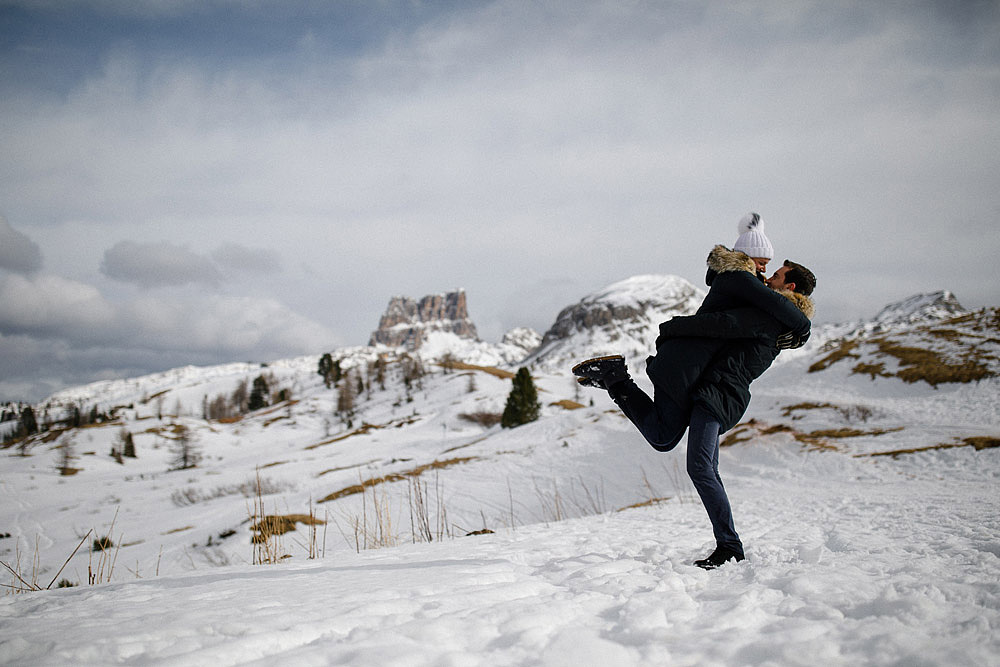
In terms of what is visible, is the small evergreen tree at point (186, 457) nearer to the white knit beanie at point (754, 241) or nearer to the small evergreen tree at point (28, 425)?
the white knit beanie at point (754, 241)

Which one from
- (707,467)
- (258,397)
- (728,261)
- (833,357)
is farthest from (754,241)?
(258,397)

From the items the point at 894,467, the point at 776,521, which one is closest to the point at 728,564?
the point at 776,521

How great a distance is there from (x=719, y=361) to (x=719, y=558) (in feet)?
4.10

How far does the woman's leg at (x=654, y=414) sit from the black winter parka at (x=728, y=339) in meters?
0.10

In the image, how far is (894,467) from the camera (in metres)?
10.4

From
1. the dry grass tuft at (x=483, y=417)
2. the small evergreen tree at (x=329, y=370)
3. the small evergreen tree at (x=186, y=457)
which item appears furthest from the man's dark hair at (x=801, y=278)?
the small evergreen tree at (x=329, y=370)

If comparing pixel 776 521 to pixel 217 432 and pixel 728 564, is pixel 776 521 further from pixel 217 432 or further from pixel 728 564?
pixel 217 432

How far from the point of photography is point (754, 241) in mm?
3451

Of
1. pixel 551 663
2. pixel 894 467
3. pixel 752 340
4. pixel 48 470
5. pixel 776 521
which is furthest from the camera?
pixel 48 470

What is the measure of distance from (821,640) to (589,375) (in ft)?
7.27

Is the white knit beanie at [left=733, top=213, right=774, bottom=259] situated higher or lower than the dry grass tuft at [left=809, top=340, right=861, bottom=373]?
higher

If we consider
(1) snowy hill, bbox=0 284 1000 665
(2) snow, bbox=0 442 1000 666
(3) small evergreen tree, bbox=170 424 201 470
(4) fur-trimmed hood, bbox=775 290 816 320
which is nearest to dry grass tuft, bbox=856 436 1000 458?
(1) snowy hill, bbox=0 284 1000 665

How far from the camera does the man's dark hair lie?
11.4 feet

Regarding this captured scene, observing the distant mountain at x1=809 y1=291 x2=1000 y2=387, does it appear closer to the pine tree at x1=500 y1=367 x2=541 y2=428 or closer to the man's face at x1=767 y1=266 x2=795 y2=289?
the pine tree at x1=500 y1=367 x2=541 y2=428
